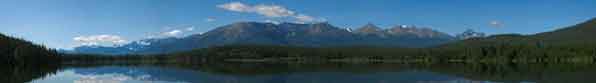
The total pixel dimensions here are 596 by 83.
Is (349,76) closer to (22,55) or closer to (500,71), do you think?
(500,71)

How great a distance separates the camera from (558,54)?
171m

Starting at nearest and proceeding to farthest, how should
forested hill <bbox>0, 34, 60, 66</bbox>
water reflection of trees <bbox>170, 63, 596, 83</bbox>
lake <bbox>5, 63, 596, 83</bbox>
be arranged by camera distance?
water reflection of trees <bbox>170, 63, 596, 83</bbox>
lake <bbox>5, 63, 596, 83</bbox>
forested hill <bbox>0, 34, 60, 66</bbox>

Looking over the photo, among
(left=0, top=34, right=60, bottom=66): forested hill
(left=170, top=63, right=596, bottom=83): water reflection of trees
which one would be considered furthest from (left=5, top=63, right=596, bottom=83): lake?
(left=0, top=34, right=60, bottom=66): forested hill

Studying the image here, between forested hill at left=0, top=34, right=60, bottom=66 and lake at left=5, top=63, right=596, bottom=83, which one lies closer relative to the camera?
lake at left=5, top=63, right=596, bottom=83

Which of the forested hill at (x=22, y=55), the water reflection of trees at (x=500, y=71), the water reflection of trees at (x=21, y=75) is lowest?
the water reflection of trees at (x=500, y=71)


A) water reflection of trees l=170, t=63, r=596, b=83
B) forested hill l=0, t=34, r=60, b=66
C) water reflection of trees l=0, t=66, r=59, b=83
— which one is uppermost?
forested hill l=0, t=34, r=60, b=66

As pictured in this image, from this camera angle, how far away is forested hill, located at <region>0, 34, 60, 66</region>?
460ft

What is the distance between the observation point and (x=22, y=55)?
143000 millimetres

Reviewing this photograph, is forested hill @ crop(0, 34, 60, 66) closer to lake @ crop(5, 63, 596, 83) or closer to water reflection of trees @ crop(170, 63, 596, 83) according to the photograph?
water reflection of trees @ crop(170, 63, 596, 83)

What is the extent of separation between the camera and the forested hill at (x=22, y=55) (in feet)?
460

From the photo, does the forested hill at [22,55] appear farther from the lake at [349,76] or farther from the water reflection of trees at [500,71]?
the lake at [349,76]

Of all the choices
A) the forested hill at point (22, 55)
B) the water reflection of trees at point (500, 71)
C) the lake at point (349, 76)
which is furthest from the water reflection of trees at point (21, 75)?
the forested hill at point (22, 55)

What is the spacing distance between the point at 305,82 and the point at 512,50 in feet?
424

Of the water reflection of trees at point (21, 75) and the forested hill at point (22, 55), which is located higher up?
the forested hill at point (22, 55)
